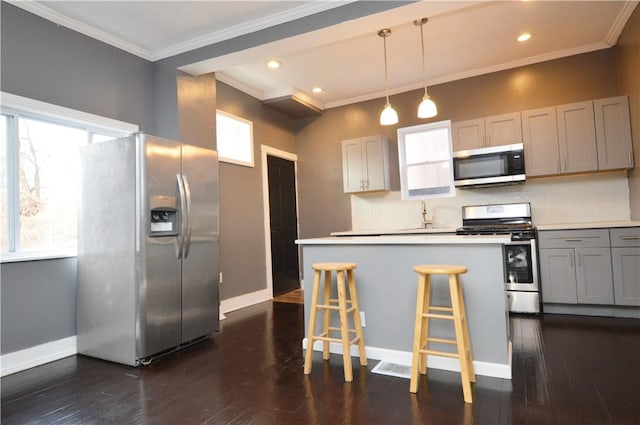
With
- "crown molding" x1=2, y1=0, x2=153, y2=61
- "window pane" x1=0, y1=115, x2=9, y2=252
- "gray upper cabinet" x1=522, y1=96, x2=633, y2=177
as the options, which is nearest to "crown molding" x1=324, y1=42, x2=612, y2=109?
"gray upper cabinet" x1=522, y1=96, x2=633, y2=177

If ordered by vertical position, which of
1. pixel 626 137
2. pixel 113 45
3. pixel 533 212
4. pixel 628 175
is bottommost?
pixel 533 212

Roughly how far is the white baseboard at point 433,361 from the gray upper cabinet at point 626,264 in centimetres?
207

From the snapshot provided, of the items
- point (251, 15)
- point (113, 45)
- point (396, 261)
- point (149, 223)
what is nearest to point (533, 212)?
point (396, 261)

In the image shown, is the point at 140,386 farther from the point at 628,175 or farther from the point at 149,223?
the point at 628,175

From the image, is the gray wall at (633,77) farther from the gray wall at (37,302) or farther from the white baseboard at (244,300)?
the gray wall at (37,302)

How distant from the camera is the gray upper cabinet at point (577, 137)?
3.90m

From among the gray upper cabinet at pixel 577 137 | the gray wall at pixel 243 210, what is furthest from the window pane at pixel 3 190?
the gray upper cabinet at pixel 577 137

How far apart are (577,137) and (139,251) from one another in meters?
4.54

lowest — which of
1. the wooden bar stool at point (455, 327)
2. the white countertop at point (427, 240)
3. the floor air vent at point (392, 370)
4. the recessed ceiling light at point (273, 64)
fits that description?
the floor air vent at point (392, 370)

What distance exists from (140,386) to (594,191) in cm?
487

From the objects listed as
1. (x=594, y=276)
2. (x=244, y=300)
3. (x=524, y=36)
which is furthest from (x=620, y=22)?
(x=244, y=300)

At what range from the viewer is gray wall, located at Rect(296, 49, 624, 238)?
A: 420cm

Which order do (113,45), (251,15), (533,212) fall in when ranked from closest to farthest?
(251,15) → (113,45) → (533,212)

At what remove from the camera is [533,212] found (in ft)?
14.4
